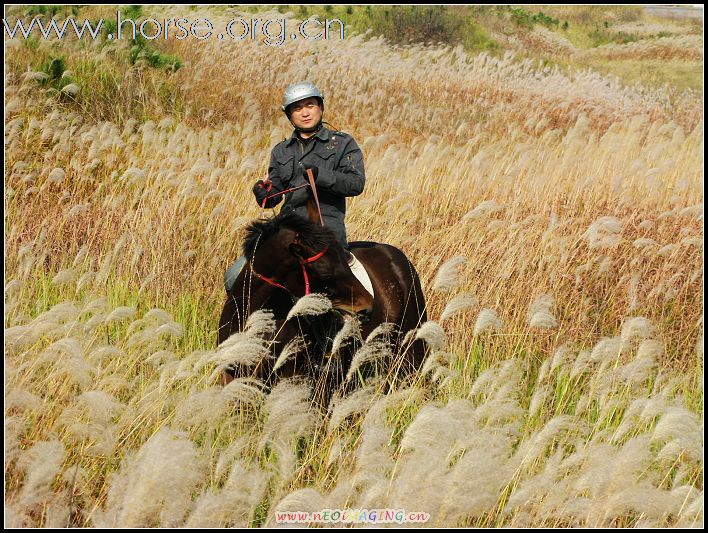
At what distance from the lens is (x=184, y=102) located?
32.7ft

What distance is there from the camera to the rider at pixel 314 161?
14.3ft

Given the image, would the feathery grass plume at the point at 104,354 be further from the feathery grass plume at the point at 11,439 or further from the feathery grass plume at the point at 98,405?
the feathery grass plume at the point at 11,439

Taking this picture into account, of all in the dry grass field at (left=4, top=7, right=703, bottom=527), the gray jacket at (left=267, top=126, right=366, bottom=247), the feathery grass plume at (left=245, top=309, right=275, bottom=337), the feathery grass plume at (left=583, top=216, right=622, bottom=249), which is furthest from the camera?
the feathery grass plume at (left=583, top=216, right=622, bottom=249)

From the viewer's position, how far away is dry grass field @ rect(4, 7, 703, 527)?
8.84ft

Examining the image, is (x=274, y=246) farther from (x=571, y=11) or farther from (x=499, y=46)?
(x=571, y=11)

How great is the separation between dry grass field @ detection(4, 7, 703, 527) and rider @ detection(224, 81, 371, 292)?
0.79 m

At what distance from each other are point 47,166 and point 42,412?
4363 millimetres

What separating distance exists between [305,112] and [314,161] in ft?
1.01

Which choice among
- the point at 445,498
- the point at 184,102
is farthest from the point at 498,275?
the point at 184,102

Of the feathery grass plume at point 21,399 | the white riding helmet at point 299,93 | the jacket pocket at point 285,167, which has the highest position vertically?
the white riding helmet at point 299,93

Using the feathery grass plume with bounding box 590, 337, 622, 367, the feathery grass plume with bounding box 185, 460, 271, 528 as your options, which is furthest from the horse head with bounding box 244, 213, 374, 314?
the feathery grass plume with bounding box 590, 337, 622, 367

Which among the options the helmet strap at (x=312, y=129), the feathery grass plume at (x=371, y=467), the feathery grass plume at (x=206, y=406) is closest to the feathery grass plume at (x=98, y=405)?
the feathery grass plume at (x=206, y=406)

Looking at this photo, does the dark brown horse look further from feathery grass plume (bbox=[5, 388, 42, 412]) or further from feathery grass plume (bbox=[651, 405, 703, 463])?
feathery grass plume (bbox=[651, 405, 703, 463])

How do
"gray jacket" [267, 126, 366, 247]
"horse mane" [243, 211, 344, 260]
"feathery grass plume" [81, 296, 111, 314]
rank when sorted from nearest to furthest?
"horse mane" [243, 211, 344, 260]
"feathery grass plume" [81, 296, 111, 314]
"gray jacket" [267, 126, 366, 247]
